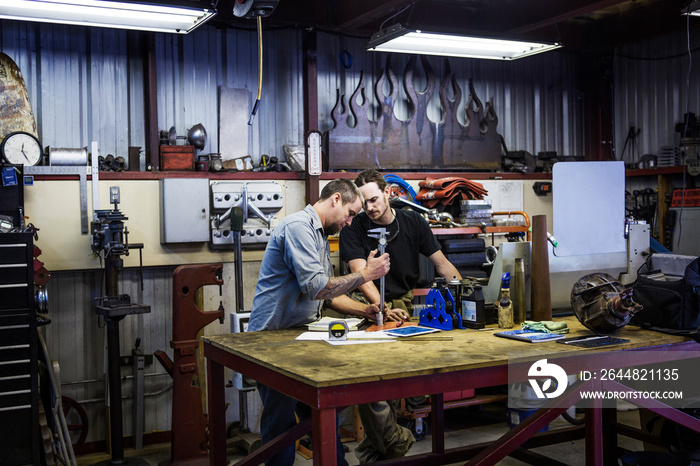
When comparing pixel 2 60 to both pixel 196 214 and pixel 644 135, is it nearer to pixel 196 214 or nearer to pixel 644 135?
pixel 196 214

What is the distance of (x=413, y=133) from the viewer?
5383 mm

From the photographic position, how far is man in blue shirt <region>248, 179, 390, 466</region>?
286 cm

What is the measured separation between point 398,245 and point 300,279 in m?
1.29

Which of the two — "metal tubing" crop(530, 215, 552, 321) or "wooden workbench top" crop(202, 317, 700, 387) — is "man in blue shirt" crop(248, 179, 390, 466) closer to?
"wooden workbench top" crop(202, 317, 700, 387)

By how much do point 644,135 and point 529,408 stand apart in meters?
2.84

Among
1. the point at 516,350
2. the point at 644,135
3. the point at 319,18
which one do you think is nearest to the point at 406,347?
the point at 516,350

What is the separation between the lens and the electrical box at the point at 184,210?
4395 millimetres

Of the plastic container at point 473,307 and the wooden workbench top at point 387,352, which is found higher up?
the plastic container at point 473,307

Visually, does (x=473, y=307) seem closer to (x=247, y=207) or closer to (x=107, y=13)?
(x=247, y=207)

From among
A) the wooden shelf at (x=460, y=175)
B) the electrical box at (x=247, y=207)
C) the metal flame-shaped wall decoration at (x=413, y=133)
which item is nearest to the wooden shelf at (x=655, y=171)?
the wooden shelf at (x=460, y=175)

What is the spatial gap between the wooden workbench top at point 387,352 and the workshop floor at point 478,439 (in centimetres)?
160

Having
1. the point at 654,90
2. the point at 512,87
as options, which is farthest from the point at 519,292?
the point at 654,90

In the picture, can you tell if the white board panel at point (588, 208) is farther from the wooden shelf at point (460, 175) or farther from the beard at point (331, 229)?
the wooden shelf at point (460, 175)

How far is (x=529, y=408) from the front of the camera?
14.2ft
